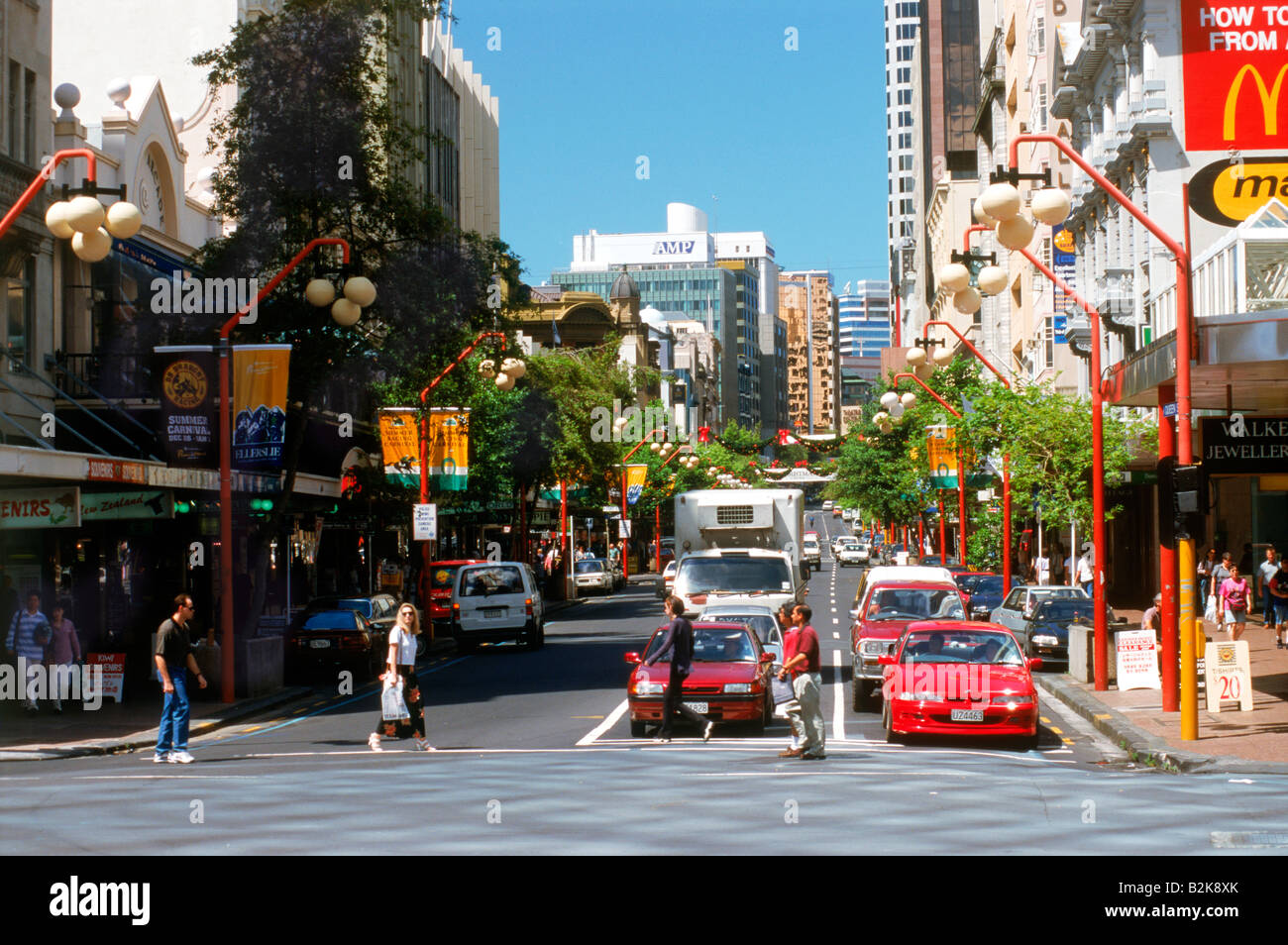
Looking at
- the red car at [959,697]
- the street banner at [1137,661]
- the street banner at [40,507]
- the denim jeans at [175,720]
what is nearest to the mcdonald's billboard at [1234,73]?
the street banner at [1137,661]

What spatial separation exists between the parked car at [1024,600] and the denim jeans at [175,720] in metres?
17.6

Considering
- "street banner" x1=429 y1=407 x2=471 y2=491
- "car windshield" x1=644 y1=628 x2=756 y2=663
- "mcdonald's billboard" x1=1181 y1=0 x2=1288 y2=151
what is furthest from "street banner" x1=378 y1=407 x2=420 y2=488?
"mcdonald's billboard" x1=1181 y1=0 x2=1288 y2=151

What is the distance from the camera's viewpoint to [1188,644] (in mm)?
17641

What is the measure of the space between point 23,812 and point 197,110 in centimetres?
3770

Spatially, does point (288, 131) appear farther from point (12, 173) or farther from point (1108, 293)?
point (1108, 293)

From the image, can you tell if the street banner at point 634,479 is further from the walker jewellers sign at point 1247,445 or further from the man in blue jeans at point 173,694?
the man in blue jeans at point 173,694

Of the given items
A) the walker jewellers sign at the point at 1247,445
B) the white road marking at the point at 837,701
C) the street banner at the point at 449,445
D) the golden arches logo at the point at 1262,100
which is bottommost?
the white road marking at the point at 837,701

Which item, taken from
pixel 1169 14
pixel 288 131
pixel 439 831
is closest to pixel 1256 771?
pixel 439 831

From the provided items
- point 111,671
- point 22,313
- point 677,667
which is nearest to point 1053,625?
point 677,667

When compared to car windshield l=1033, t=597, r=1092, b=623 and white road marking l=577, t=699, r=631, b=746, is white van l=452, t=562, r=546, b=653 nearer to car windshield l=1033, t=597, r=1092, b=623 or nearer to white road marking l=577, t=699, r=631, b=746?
white road marking l=577, t=699, r=631, b=746

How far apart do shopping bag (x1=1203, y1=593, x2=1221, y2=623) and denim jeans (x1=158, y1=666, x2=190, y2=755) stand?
25694 millimetres

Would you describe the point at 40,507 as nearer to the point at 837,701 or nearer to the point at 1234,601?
the point at 837,701

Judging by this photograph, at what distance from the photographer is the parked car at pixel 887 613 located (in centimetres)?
2256
